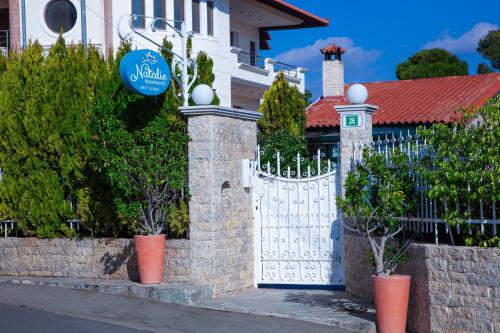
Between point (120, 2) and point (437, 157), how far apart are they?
17.3 m

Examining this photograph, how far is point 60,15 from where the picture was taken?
26109 millimetres

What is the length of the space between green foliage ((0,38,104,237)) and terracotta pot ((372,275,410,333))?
5.98 metres

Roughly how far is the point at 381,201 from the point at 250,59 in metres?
22.6

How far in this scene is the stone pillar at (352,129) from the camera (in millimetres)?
12094

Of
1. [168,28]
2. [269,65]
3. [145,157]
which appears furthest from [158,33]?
[145,157]

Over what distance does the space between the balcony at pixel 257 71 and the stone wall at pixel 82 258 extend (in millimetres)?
14576

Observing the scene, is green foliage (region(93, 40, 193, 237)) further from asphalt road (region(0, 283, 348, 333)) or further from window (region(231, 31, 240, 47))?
window (region(231, 31, 240, 47))

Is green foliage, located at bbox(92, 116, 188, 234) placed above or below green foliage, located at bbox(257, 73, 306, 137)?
below

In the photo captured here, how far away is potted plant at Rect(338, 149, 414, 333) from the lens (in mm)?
9688

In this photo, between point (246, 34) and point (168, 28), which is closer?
point (168, 28)

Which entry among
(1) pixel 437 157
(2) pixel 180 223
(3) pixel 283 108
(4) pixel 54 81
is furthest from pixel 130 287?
(3) pixel 283 108

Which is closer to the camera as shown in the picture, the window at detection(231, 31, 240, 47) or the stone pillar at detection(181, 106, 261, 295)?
the stone pillar at detection(181, 106, 261, 295)

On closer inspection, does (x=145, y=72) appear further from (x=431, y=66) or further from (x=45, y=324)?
(x=431, y=66)

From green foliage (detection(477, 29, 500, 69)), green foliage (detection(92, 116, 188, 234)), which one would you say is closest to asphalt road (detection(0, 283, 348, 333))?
green foliage (detection(92, 116, 188, 234))
